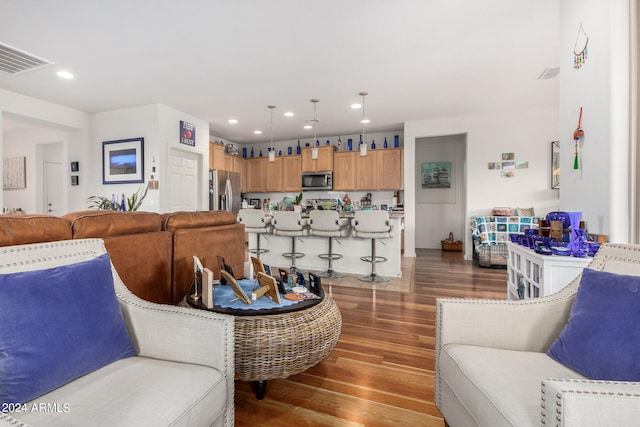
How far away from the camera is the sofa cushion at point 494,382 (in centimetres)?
85

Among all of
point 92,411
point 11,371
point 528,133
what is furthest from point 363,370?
point 528,133

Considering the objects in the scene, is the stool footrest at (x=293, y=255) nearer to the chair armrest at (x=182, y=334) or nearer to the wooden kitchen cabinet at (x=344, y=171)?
the wooden kitchen cabinet at (x=344, y=171)

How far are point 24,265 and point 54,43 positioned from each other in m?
3.15

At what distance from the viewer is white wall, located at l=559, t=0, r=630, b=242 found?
1.62 m

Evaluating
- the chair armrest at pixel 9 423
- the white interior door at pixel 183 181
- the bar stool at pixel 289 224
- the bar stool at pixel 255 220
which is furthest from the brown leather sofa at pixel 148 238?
the white interior door at pixel 183 181

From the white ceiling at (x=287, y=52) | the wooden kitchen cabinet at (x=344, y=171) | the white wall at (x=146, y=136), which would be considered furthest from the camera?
the wooden kitchen cabinet at (x=344, y=171)

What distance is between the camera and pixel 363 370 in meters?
1.83

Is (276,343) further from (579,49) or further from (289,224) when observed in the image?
(289,224)

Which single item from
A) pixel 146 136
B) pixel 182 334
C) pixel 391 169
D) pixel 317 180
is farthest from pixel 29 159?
pixel 182 334

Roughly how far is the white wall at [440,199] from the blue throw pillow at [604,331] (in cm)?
605

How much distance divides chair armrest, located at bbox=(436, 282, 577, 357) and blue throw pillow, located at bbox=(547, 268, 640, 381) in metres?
0.11

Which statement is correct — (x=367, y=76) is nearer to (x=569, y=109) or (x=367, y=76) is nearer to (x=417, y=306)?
(x=569, y=109)

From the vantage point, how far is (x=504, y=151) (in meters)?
5.34

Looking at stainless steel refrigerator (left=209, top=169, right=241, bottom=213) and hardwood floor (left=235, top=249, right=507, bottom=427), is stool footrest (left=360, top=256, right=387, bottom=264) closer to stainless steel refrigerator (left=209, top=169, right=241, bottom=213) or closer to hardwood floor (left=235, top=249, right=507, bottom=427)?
hardwood floor (left=235, top=249, right=507, bottom=427)
